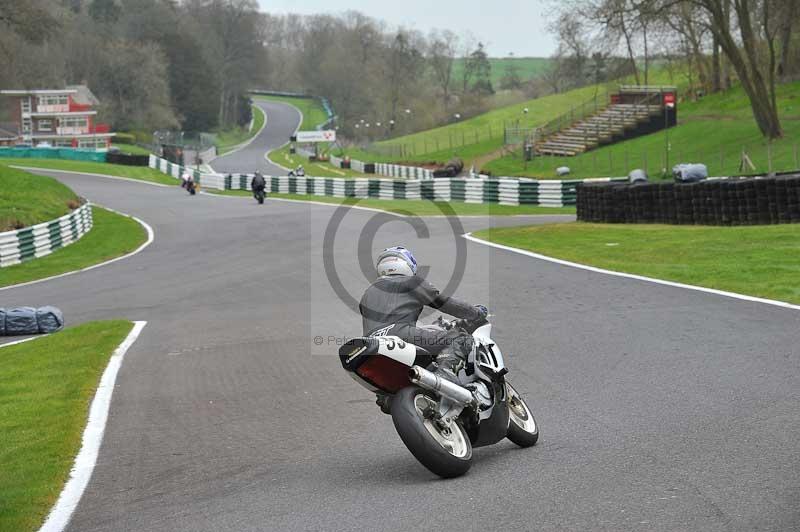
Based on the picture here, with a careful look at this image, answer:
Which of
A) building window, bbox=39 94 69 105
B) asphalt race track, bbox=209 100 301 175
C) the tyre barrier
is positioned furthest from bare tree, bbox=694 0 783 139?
building window, bbox=39 94 69 105

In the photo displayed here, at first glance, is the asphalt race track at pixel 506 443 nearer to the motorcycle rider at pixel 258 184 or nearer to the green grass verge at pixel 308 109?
the motorcycle rider at pixel 258 184

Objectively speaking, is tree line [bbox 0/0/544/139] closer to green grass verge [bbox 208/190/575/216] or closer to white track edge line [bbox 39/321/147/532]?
green grass verge [bbox 208/190/575/216]

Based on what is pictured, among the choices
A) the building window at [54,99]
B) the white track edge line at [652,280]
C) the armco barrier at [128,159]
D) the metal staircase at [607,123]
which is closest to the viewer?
the white track edge line at [652,280]

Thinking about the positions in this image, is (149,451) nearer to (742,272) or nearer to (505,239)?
(742,272)

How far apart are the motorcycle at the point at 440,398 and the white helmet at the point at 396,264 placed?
0.46 meters

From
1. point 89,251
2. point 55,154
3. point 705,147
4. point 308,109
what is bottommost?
point 89,251

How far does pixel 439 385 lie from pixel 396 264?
107 cm

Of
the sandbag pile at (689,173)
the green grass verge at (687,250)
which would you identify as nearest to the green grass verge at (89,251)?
the green grass verge at (687,250)

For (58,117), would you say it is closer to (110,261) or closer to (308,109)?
(308,109)

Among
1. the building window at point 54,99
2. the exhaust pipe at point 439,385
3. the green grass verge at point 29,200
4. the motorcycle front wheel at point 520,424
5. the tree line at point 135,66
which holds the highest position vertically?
the tree line at point 135,66

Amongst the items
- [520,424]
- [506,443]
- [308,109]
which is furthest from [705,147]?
[308,109]

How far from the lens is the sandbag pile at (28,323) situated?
1719cm

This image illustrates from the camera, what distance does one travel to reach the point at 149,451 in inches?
323

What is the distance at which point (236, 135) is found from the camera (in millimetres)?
143125
